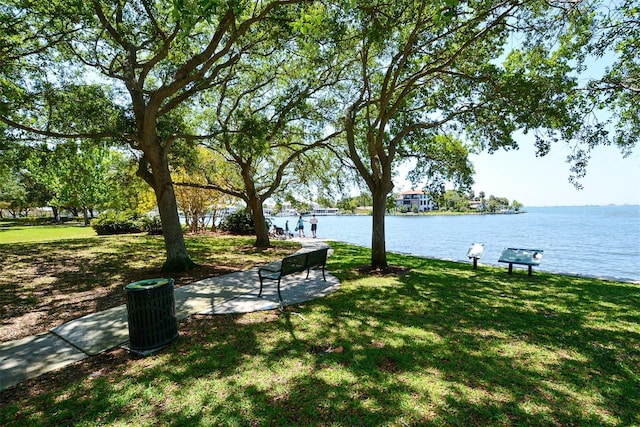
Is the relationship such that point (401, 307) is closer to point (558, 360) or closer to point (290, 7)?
point (558, 360)

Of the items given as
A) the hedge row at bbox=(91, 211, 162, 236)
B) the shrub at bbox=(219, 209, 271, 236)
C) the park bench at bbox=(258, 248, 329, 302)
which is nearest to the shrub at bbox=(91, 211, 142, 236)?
the hedge row at bbox=(91, 211, 162, 236)

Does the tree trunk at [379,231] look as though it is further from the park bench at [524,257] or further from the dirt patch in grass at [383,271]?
the park bench at [524,257]

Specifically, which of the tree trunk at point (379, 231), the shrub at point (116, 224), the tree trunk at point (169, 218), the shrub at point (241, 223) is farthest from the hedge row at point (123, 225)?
the tree trunk at point (379, 231)

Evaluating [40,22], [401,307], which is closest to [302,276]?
[401,307]

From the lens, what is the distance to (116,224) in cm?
2306

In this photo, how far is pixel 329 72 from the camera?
1234cm

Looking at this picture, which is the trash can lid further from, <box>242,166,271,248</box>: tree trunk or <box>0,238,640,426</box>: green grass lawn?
<box>242,166,271,248</box>: tree trunk

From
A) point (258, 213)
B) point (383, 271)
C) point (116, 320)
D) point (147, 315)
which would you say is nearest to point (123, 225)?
point (258, 213)

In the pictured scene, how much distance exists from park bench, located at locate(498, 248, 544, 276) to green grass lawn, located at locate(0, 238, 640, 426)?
2.76 meters

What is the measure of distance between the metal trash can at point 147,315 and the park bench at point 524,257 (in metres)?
9.21

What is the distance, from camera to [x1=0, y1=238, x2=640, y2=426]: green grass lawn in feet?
10.1

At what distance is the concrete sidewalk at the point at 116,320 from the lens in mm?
4223

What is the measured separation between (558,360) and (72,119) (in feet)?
44.1

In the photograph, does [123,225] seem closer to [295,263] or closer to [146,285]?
[295,263]
